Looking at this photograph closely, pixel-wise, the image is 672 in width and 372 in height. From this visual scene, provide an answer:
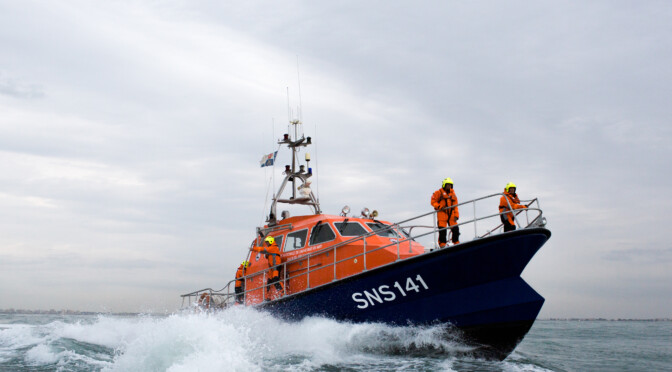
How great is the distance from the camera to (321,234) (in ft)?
30.3

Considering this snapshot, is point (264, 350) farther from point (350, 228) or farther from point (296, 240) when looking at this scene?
point (350, 228)

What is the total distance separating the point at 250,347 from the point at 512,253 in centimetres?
435

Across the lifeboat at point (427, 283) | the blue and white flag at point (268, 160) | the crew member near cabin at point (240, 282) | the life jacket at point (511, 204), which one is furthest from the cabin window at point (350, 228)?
the blue and white flag at point (268, 160)

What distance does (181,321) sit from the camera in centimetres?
705

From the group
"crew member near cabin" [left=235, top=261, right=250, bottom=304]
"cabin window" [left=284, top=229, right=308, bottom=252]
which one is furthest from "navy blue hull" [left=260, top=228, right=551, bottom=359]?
"crew member near cabin" [left=235, top=261, right=250, bottom=304]

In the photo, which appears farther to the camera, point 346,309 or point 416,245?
point 416,245

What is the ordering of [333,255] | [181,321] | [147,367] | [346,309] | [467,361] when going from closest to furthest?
[147,367], [181,321], [467,361], [346,309], [333,255]

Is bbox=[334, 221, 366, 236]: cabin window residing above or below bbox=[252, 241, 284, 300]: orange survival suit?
above

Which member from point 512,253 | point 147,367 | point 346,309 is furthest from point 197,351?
point 512,253

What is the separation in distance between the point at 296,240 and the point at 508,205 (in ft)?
13.4

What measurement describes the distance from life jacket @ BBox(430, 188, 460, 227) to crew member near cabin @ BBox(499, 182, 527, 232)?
72cm

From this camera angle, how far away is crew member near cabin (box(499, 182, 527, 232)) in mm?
7680

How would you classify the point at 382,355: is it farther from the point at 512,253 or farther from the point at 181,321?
the point at 181,321

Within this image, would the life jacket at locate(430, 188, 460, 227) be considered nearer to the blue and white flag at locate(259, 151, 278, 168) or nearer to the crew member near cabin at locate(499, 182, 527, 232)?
the crew member near cabin at locate(499, 182, 527, 232)
